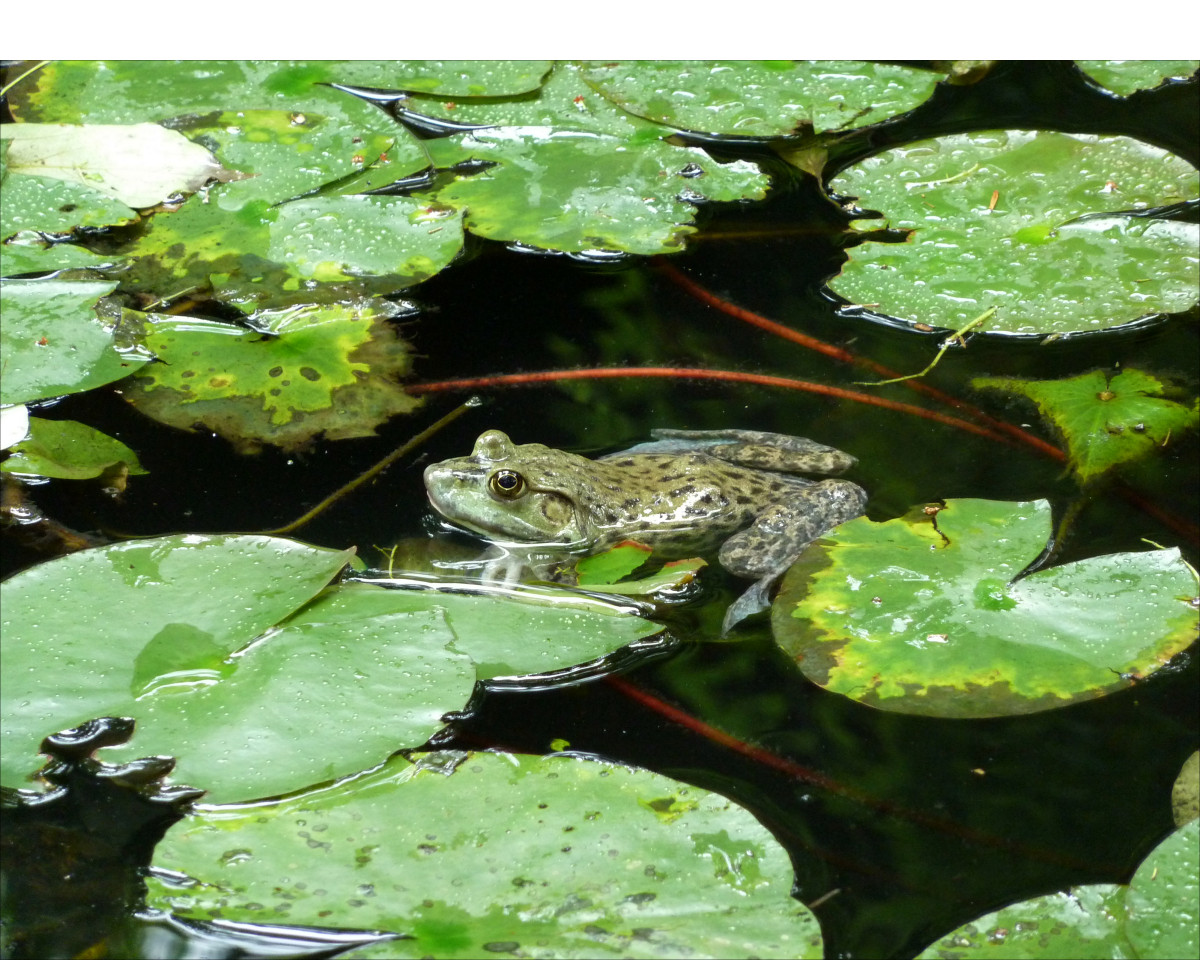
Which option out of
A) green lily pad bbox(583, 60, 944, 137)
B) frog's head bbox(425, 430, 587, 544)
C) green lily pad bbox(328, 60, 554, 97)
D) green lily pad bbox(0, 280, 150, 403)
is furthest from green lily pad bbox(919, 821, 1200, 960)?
green lily pad bbox(328, 60, 554, 97)

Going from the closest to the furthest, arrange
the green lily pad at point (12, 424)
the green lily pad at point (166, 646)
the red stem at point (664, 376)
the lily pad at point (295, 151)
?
the green lily pad at point (166, 646), the green lily pad at point (12, 424), the red stem at point (664, 376), the lily pad at point (295, 151)

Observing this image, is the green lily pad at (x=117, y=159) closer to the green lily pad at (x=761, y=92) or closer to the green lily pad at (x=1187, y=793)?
the green lily pad at (x=761, y=92)

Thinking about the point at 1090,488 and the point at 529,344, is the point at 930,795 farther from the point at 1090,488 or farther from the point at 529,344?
the point at 529,344

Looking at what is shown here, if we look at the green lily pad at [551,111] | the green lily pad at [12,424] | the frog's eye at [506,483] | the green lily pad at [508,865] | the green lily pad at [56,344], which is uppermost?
the green lily pad at [551,111]

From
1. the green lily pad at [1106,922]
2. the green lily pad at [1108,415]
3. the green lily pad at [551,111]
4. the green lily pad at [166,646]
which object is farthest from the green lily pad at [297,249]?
the green lily pad at [1106,922]

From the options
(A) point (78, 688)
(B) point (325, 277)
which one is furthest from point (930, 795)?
(B) point (325, 277)

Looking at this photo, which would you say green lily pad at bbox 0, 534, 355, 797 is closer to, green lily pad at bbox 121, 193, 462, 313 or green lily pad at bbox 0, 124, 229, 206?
green lily pad at bbox 121, 193, 462, 313

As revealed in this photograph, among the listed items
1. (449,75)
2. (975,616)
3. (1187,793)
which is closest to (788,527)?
(975,616)
